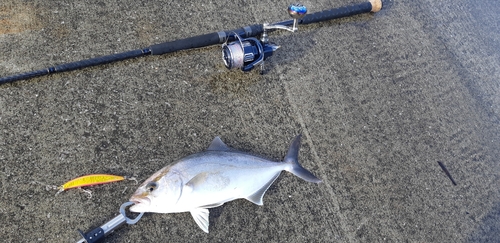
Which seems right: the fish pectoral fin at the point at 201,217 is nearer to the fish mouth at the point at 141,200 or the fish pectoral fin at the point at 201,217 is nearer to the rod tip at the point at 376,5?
the fish mouth at the point at 141,200

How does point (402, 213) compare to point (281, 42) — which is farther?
point (281, 42)

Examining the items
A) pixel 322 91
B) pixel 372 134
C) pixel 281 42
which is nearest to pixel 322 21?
pixel 281 42

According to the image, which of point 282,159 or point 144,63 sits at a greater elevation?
point 144,63

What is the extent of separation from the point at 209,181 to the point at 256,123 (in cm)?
74

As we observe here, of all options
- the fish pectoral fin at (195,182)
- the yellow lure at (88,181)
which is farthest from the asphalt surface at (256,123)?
the fish pectoral fin at (195,182)

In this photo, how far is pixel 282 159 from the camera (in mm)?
3041

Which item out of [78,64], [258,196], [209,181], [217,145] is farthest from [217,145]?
[78,64]

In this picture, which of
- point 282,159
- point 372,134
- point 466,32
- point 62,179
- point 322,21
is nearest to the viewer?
point 62,179

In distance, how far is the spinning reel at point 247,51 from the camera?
302 cm

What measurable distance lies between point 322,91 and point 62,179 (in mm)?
2090

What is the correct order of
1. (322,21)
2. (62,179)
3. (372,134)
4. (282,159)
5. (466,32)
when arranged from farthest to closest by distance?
(466,32) → (322,21) → (372,134) → (282,159) → (62,179)

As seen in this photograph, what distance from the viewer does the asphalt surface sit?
2656 millimetres

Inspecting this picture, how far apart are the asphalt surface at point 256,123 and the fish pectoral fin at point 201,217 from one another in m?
0.11

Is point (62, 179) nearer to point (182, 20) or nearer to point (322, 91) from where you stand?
point (182, 20)
